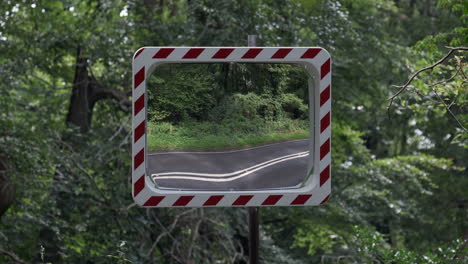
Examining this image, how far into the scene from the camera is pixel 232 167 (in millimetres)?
3648

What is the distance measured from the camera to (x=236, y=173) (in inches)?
144

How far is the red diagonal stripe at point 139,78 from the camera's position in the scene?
357 cm

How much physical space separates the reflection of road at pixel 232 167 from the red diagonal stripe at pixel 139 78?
1.01 ft

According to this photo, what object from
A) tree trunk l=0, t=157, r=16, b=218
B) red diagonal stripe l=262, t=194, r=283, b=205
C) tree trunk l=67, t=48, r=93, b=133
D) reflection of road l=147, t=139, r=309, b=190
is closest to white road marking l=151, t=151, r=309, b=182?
reflection of road l=147, t=139, r=309, b=190

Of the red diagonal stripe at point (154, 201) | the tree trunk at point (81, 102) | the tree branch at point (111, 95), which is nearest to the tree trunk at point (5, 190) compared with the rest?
the tree branch at point (111, 95)

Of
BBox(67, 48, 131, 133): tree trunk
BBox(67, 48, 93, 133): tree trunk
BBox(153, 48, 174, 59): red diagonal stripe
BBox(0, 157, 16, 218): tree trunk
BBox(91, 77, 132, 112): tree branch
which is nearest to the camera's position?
BBox(153, 48, 174, 59): red diagonal stripe

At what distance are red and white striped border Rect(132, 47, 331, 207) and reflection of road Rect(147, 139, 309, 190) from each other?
0.04 meters

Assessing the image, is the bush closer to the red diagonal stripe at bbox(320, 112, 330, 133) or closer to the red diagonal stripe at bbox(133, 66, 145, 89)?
the red diagonal stripe at bbox(320, 112, 330, 133)

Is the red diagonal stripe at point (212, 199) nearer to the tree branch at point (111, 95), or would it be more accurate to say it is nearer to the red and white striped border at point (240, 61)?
the red and white striped border at point (240, 61)

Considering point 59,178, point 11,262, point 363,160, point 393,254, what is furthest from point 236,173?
point 363,160

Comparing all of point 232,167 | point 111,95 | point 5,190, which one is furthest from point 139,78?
point 111,95

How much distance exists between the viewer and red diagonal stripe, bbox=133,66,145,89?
357 centimetres

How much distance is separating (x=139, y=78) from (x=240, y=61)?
0.43m

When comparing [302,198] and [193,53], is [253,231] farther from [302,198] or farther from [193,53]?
[193,53]
